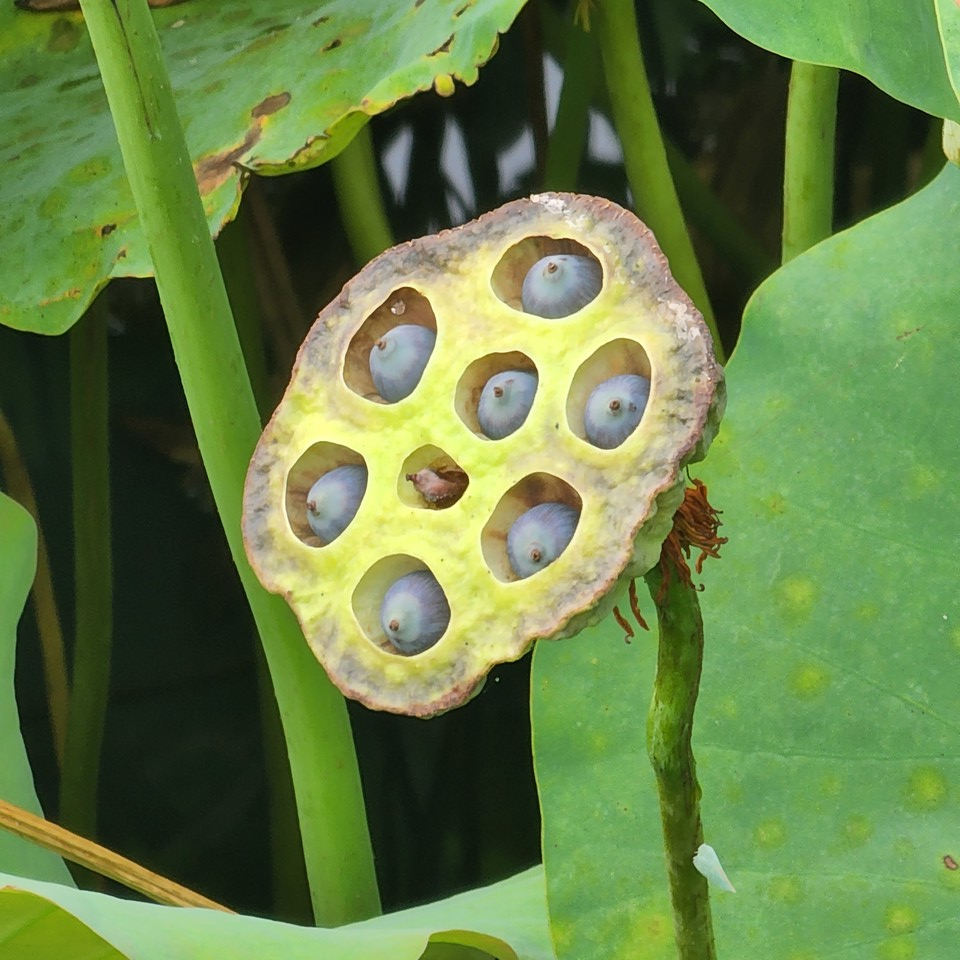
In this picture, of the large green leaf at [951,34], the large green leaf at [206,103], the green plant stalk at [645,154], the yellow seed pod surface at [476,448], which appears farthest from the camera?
the green plant stalk at [645,154]

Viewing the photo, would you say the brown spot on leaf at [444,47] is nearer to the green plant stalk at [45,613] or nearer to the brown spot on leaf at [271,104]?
the brown spot on leaf at [271,104]

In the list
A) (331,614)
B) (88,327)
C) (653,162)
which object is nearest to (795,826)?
(331,614)

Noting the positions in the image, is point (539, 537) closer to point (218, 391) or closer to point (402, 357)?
point (402, 357)

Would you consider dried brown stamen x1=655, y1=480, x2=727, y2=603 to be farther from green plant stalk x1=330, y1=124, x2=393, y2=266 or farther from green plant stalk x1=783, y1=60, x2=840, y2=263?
green plant stalk x1=330, y1=124, x2=393, y2=266

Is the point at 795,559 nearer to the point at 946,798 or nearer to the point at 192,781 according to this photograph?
the point at 946,798

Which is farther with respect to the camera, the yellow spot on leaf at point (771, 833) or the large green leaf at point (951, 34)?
the yellow spot on leaf at point (771, 833)

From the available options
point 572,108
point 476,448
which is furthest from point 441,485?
point 572,108

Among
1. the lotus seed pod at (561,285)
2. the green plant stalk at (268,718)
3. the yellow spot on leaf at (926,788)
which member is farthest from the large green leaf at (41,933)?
the green plant stalk at (268,718)

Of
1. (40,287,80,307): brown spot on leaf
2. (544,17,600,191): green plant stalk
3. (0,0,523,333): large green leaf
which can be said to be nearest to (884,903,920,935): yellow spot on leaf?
(0,0,523,333): large green leaf
